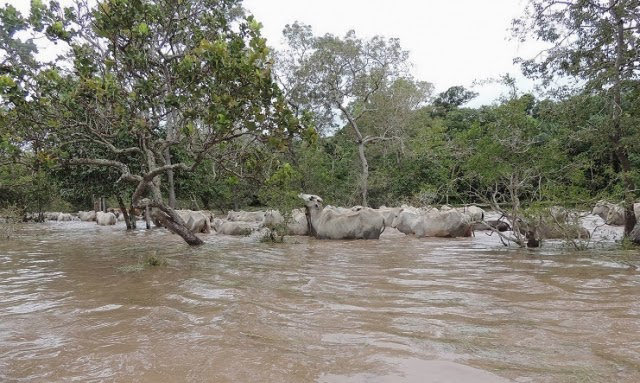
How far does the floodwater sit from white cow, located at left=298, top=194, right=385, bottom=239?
189 inches

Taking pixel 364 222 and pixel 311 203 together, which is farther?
pixel 311 203

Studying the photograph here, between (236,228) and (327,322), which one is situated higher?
(236,228)

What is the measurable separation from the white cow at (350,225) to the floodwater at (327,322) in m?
4.80

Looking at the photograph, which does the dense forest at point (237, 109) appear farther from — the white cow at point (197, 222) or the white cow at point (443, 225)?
the white cow at point (197, 222)

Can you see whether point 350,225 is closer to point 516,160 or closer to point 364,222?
point 364,222

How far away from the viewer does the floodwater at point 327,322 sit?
2.74m

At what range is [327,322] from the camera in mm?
3756

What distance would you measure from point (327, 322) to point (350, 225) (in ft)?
27.5

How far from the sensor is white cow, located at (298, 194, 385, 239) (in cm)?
1202

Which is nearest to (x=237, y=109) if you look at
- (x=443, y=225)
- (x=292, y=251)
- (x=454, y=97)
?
(x=292, y=251)

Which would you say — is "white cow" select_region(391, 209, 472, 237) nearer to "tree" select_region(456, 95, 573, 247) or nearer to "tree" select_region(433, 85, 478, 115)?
"tree" select_region(456, 95, 573, 247)

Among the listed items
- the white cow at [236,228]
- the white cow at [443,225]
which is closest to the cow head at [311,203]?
the white cow at [236,228]

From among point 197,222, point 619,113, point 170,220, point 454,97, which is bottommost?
point 197,222

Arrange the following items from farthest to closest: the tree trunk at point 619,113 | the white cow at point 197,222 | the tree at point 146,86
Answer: the white cow at point 197,222
the tree trunk at point 619,113
the tree at point 146,86
